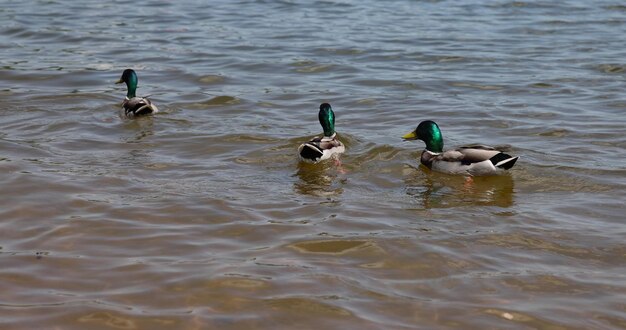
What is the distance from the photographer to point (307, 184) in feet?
32.9

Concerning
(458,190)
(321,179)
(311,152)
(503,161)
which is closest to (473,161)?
(503,161)

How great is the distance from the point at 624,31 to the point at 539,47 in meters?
2.52

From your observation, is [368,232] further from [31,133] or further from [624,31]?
[624,31]

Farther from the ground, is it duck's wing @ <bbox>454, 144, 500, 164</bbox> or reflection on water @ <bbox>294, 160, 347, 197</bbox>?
duck's wing @ <bbox>454, 144, 500, 164</bbox>

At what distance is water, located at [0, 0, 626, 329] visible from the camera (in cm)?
672

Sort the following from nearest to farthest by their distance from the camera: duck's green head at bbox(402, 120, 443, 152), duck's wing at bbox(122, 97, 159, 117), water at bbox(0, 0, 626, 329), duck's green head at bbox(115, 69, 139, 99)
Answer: water at bbox(0, 0, 626, 329) < duck's green head at bbox(402, 120, 443, 152) < duck's wing at bbox(122, 97, 159, 117) < duck's green head at bbox(115, 69, 139, 99)

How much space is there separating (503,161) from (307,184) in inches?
78.0

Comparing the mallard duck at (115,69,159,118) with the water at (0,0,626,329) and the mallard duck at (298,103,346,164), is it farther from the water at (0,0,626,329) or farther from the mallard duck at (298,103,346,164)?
the mallard duck at (298,103,346,164)

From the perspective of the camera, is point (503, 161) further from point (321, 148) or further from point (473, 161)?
point (321, 148)

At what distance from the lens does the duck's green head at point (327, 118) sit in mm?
11406

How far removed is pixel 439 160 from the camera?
10.5m

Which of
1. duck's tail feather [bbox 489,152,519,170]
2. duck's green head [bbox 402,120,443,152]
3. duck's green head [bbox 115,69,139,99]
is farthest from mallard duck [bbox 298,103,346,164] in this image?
duck's green head [bbox 115,69,139,99]

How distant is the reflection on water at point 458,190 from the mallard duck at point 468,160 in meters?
0.08

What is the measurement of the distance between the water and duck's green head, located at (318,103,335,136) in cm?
32
